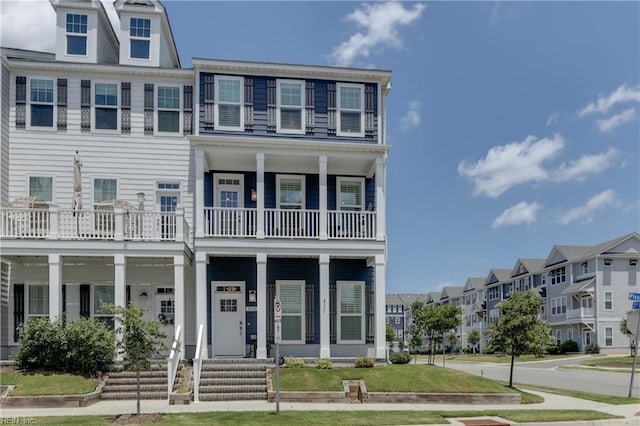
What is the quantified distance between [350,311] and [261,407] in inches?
295

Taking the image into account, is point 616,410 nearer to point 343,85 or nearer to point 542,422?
point 542,422

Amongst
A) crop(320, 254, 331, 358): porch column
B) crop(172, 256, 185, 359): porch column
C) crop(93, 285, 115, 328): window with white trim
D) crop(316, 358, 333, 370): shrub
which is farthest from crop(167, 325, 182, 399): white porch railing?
crop(320, 254, 331, 358): porch column

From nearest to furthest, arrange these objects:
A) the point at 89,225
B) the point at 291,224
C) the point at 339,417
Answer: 1. the point at 339,417
2. the point at 89,225
3. the point at 291,224

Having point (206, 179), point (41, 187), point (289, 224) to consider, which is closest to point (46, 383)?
point (41, 187)

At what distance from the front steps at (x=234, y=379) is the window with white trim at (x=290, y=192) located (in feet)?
19.4

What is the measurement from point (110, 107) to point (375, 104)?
9544 millimetres

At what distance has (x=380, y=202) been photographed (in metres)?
20.1

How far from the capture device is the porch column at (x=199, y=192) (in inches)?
752

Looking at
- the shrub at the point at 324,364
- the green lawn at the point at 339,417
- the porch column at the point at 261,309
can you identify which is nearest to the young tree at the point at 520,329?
the green lawn at the point at 339,417

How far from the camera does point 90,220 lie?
1922 centimetres

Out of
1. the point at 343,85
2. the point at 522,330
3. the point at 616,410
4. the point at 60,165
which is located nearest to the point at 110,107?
the point at 60,165

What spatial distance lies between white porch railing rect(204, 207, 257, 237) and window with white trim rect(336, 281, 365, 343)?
4.09 meters

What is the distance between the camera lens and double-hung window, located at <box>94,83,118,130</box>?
804 inches

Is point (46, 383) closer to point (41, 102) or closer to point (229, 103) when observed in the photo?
point (41, 102)
